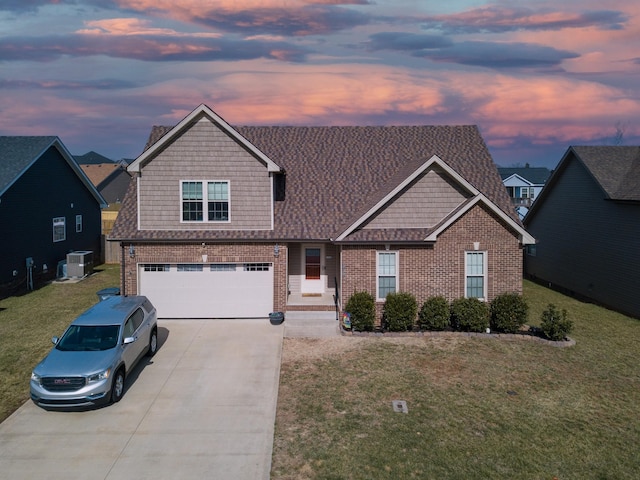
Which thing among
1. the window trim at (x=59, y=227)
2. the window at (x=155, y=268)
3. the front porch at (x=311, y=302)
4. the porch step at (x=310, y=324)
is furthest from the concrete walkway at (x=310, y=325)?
the window trim at (x=59, y=227)

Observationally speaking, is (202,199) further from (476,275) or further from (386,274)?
(476,275)

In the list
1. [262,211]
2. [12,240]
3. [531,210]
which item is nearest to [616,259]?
[531,210]

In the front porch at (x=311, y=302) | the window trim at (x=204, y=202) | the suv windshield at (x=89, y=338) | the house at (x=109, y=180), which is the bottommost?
the front porch at (x=311, y=302)

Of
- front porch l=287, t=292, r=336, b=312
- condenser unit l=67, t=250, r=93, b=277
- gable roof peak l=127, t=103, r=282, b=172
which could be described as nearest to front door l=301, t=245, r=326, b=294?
front porch l=287, t=292, r=336, b=312

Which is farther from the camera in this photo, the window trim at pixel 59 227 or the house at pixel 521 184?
the house at pixel 521 184

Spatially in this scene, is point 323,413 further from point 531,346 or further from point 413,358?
point 531,346

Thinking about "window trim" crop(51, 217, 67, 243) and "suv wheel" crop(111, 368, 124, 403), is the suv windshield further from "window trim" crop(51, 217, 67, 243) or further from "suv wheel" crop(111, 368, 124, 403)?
"window trim" crop(51, 217, 67, 243)

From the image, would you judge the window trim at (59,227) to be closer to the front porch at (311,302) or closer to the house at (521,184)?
the front porch at (311,302)

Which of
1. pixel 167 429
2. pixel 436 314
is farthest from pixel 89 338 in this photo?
pixel 436 314
